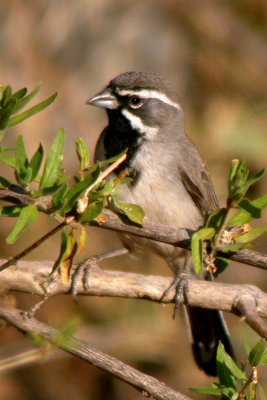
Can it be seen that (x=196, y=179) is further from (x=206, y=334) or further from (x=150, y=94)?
(x=206, y=334)

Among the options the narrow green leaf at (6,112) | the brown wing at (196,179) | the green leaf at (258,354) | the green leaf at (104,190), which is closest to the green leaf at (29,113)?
the narrow green leaf at (6,112)

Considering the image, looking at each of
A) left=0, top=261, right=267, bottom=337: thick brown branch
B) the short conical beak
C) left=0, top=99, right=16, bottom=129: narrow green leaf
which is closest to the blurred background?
the short conical beak

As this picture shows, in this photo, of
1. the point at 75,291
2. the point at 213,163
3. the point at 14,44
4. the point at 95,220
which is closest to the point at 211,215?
the point at 95,220

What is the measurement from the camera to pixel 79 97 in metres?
6.86

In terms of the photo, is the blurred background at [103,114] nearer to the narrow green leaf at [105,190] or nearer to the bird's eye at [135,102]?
the bird's eye at [135,102]

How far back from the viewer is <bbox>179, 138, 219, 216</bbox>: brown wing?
507 centimetres

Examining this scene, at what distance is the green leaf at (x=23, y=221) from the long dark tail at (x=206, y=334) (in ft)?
9.64

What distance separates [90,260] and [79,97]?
2603 millimetres

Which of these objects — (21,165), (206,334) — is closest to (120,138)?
(206,334)

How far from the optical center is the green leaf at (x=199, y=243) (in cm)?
257

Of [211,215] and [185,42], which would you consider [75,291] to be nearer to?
[211,215]

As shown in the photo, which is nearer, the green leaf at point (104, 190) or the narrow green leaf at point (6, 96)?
the narrow green leaf at point (6, 96)

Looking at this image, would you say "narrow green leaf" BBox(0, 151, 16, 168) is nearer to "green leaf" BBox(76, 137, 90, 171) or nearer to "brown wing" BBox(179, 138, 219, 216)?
"green leaf" BBox(76, 137, 90, 171)

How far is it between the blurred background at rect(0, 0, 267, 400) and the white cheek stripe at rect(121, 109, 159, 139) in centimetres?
133
